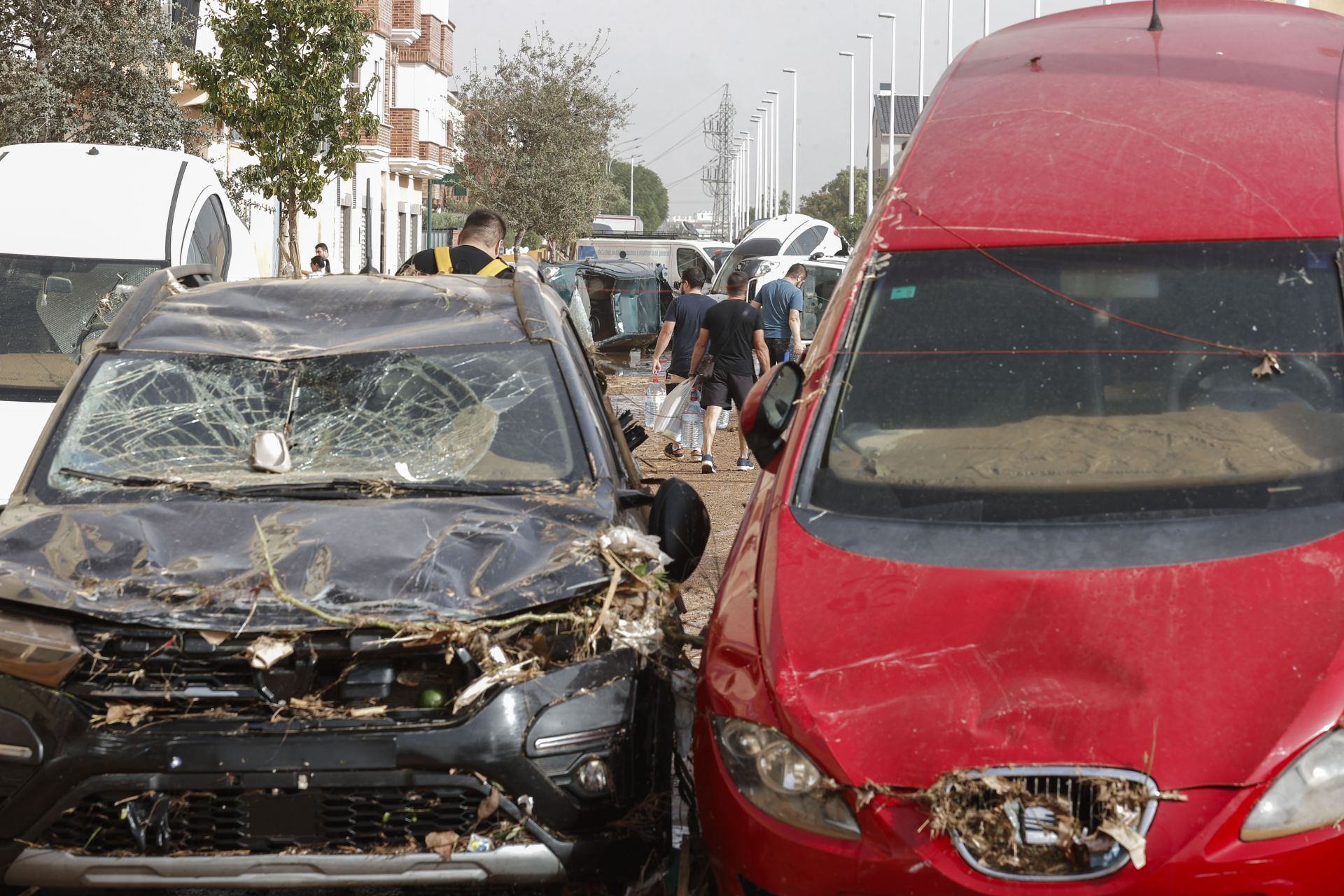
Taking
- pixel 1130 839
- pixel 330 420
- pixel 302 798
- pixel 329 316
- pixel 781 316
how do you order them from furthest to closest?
pixel 781 316 < pixel 329 316 < pixel 330 420 < pixel 302 798 < pixel 1130 839

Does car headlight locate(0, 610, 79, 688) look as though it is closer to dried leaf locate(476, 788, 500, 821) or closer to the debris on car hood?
dried leaf locate(476, 788, 500, 821)

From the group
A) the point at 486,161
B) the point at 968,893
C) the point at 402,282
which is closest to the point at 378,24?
the point at 486,161

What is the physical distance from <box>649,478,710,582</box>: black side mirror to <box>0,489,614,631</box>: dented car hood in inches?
9.2

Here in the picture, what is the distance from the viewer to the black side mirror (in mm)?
4691

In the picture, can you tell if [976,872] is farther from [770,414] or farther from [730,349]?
[730,349]

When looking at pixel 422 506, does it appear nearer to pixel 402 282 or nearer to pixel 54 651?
pixel 54 651

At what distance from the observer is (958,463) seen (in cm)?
416

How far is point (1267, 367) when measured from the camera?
418 cm

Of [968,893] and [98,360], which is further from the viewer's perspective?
[98,360]

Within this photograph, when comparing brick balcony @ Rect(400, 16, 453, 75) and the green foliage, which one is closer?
brick balcony @ Rect(400, 16, 453, 75)

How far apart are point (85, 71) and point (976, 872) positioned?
1698 cm

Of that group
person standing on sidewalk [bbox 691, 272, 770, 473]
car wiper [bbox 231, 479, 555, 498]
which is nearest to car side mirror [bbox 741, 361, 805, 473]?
car wiper [bbox 231, 479, 555, 498]

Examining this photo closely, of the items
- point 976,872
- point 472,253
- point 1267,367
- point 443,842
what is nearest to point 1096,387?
point 1267,367

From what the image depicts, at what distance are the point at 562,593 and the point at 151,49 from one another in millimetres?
16053
